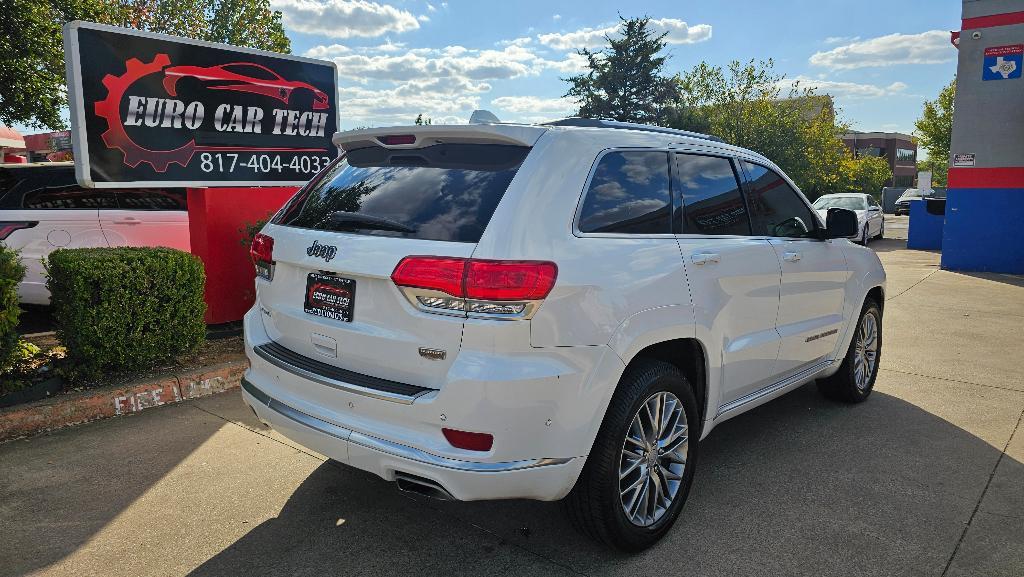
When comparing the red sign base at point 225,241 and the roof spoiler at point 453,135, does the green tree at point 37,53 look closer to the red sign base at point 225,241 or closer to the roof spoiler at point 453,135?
the red sign base at point 225,241

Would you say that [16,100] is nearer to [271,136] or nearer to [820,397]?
[271,136]

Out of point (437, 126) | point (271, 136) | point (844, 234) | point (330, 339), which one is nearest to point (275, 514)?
point (330, 339)

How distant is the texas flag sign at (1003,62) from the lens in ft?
43.3

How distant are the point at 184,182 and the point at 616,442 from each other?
5.00 metres

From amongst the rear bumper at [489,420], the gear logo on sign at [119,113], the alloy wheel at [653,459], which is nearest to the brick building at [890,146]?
the gear logo on sign at [119,113]

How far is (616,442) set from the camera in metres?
2.88

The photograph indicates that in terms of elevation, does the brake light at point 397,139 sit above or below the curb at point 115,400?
above

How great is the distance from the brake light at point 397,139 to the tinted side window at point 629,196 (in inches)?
31.9

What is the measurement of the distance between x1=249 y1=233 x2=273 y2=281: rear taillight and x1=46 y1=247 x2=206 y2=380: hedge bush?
199 centimetres

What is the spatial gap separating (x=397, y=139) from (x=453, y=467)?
58.4 inches

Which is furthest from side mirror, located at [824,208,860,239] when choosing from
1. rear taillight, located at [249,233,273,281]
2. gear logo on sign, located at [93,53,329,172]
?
gear logo on sign, located at [93,53,329,172]

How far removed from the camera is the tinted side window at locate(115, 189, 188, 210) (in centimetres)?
738

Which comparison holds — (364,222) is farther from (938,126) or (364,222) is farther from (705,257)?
(938,126)

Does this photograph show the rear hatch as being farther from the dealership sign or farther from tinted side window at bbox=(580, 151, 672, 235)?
the dealership sign
